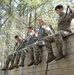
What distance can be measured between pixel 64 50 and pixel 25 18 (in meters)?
13.6

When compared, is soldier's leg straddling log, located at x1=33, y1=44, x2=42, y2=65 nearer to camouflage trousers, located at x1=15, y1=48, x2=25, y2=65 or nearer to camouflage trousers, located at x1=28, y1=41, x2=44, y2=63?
camouflage trousers, located at x1=28, y1=41, x2=44, y2=63

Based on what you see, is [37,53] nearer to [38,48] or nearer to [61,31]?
[38,48]

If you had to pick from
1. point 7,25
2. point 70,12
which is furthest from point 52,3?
point 70,12

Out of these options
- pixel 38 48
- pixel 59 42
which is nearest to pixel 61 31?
pixel 59 42

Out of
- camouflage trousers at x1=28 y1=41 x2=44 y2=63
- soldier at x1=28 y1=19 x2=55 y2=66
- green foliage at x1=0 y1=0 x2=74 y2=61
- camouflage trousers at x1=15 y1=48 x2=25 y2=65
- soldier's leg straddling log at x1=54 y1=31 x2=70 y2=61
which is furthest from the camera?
green foliage at x1=0 y1=0 x2=74 y2=61

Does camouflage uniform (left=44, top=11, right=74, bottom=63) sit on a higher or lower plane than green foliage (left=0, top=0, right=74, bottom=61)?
lower

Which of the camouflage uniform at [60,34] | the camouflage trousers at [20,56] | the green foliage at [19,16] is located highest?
the green foliage at [19,16]

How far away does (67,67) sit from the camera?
529cm

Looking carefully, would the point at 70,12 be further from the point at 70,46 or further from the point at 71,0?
the point at 71,0

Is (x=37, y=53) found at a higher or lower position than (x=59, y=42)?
lower

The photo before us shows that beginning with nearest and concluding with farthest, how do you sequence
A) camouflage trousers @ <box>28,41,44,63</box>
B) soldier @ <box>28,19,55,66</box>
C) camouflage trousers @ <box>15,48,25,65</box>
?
soldier @ <box>28,19,55,66</box> < camouflage trousers @ <box>28,41,44,63</box> < camouflage trousers @ <box>15,48,25,65</box>

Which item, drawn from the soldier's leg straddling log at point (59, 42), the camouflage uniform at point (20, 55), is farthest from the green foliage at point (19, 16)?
the soldier's leg straddling log at point (59, 42)

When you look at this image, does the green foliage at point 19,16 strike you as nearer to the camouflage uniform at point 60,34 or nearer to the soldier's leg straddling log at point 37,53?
the soldier's leg straddling log at point 37,53

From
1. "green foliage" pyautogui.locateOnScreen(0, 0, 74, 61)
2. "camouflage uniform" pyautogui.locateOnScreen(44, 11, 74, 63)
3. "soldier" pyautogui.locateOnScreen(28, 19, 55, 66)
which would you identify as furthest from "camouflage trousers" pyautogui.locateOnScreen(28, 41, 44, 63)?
"green foliage" pyautogui.locateOnScreen(0, 0, 74, 61)
